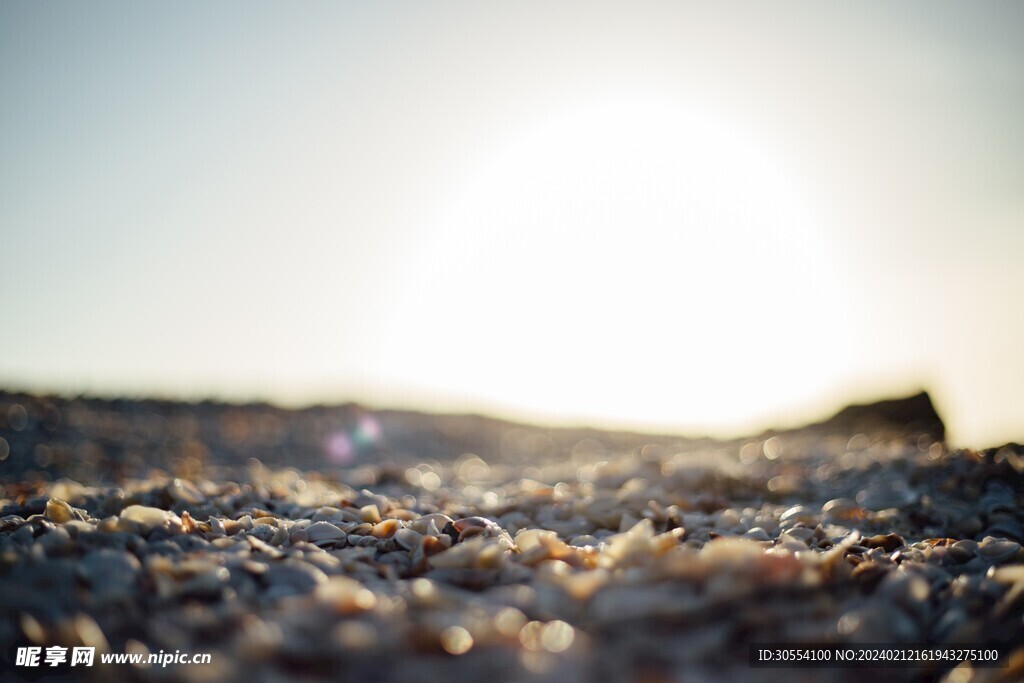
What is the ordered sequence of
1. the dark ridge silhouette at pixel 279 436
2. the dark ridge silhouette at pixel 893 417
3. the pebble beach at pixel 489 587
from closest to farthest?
the pebble beach at pixel 489 587, the dark ridge silhouette at pixel 279 436, the dark ridge silhouette at pixel 893 417

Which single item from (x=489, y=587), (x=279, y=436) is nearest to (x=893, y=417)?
(x=279, y=436)

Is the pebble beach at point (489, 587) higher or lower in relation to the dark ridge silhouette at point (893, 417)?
lower

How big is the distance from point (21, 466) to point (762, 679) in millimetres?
6960

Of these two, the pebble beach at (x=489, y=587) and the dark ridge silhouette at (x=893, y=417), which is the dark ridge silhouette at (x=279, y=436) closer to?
the dark ridge silhouette at (x=893, y=417)

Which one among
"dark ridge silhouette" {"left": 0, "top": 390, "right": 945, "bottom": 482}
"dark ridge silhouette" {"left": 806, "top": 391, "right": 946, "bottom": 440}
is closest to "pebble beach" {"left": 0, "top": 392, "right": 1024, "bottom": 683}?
"dark ridge silhouette" {"left": 0, "top": 390, "right": 945, "bottom": 482}

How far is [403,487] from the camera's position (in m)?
4.58

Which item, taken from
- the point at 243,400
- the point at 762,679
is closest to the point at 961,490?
the point at 762,679

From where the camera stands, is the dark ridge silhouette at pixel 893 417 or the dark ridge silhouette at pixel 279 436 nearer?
the dark ridge silhouette at pixel 279 436

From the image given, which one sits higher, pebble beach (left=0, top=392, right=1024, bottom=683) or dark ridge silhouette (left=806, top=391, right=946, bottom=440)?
dark ridge silhouette (left=806, top=391, right=946, bottom=440)

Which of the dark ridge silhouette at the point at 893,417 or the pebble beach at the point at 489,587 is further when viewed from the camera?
the dark ridge silhouette at the point at 893,417

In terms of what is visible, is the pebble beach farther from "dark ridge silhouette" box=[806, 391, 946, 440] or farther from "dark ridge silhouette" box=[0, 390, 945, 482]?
"dark ridge silhouette" box=[806, 391, 946, 440]

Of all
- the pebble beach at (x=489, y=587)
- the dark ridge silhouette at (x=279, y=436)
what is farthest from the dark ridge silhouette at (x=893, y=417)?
the pebble beach at (x=489, y=587)

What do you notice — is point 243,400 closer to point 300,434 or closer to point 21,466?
point 300,434

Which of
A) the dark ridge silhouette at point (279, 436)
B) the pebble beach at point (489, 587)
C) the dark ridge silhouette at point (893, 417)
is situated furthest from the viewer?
the dark ridge silhouette at point (893, 417)
